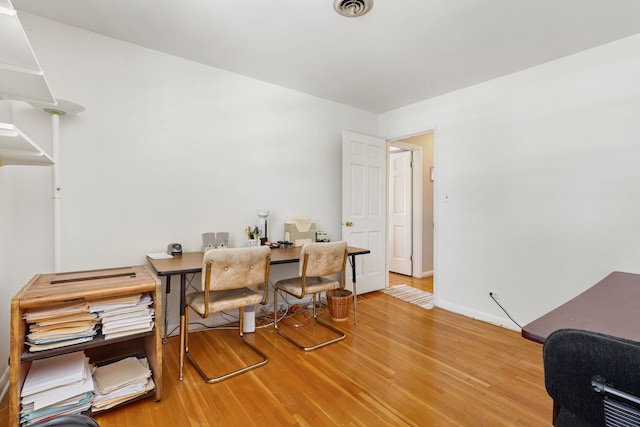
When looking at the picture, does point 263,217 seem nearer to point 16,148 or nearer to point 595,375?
point 16,148

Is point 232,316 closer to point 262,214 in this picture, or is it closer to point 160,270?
point 262,214

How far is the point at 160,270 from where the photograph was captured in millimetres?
1898

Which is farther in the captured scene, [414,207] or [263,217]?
[414,207]

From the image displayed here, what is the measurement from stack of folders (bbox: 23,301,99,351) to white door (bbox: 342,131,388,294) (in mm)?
2629

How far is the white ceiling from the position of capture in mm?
1966

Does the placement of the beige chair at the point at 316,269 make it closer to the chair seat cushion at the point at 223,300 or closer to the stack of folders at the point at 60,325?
the chair seat cushion at the point at 223,300

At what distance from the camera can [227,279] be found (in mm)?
2068

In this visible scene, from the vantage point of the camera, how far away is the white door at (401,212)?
496 centimetres

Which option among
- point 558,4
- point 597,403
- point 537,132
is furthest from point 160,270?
point 537,132

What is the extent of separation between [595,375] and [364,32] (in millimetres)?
2364

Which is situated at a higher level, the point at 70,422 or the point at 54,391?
the point at 70,422

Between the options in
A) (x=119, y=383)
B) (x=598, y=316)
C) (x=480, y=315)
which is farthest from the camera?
(x=480, y=315)

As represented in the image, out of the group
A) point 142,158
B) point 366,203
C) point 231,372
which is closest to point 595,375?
point 231,372

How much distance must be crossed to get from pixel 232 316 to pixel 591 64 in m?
3.86
